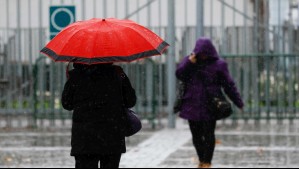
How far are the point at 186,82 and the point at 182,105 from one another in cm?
26

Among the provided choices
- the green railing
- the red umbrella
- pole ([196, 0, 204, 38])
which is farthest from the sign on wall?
the red umbrella

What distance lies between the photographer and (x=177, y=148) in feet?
47.3

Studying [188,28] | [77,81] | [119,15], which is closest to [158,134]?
[188,28]

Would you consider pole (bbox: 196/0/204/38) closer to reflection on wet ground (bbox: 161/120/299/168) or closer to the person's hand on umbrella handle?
reflection on wet ground (bbox: 161/120/299/168)

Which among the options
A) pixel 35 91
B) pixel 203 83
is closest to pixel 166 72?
pixel 35 91

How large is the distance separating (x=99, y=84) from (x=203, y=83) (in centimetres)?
393

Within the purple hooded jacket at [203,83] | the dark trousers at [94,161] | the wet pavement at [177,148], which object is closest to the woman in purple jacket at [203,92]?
the purple hooded jacket at [203,83]

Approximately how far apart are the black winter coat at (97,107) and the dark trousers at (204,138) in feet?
12.2

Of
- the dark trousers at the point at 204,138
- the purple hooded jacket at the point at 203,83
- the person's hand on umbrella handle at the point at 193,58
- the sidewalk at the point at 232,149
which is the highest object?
the person's hand on umbrella handle at the point at 193,58

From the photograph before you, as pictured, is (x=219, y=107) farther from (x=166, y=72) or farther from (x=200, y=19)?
(x=166, y=72)

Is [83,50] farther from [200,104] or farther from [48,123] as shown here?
[48,123]

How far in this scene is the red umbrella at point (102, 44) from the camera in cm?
733

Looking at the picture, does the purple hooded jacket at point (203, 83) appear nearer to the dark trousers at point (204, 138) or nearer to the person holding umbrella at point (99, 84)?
the dark trousers at point (204, 138)

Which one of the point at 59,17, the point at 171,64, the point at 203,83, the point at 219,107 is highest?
the point at 59,17
